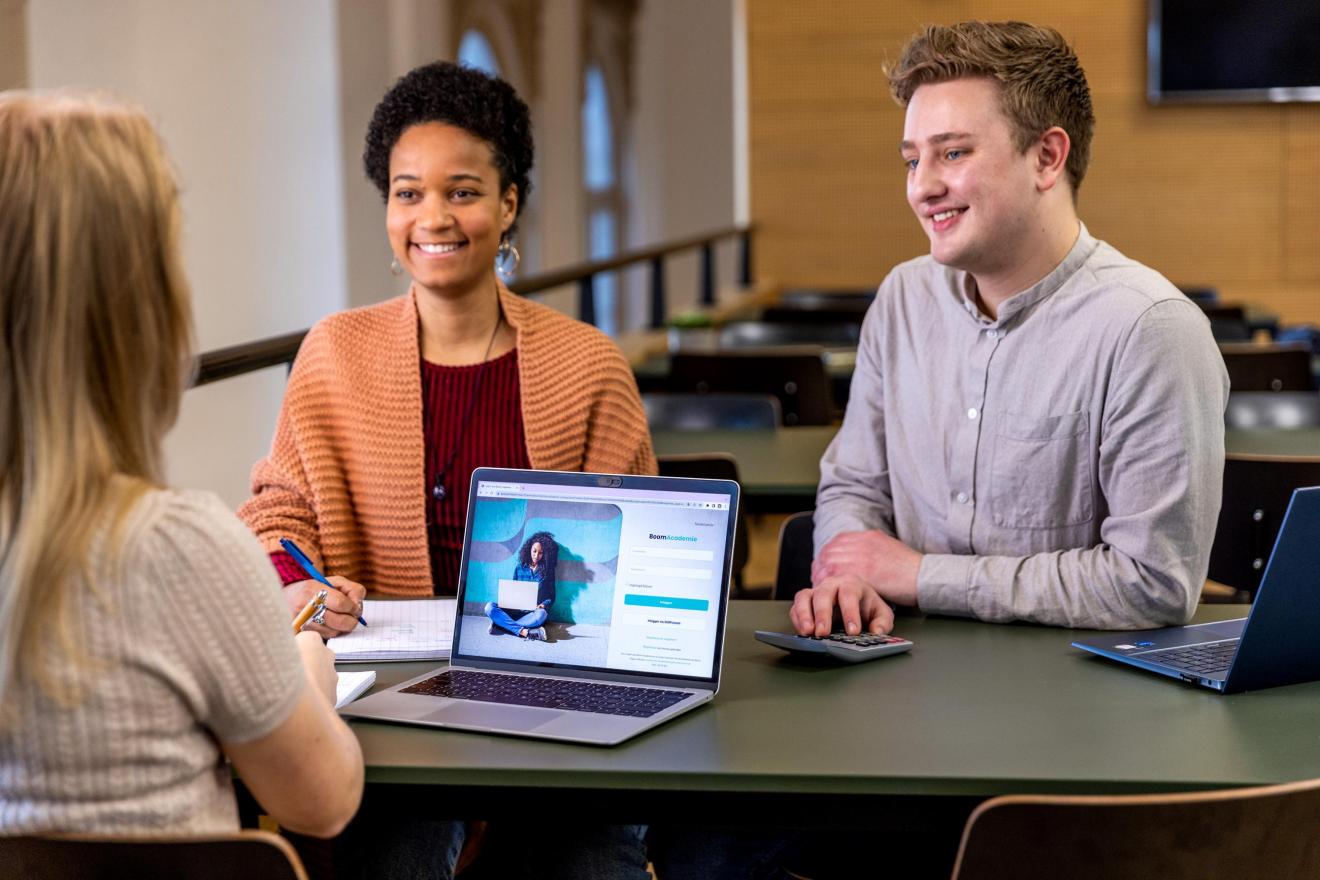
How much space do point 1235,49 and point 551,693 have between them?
782cm

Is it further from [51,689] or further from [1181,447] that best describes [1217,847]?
[51,689]

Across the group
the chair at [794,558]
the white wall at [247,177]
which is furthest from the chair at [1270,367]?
the white wall at [247,177]

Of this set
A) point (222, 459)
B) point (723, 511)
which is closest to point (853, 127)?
point (222, 459)

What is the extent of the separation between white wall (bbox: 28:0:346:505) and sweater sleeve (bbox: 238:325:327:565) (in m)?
3.70

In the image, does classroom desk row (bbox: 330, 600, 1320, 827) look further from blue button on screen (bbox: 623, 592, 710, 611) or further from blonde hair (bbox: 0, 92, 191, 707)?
blonde hair (bbox: 0, 92, 191, 707)

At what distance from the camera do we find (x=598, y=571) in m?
1.55

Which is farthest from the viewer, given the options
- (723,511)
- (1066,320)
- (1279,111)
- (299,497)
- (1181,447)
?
(1279,111)

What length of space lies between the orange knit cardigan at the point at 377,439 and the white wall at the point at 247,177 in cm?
370

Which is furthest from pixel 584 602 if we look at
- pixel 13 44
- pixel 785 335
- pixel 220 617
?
pixel 785 335

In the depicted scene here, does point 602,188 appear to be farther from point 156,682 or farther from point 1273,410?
point 156,682

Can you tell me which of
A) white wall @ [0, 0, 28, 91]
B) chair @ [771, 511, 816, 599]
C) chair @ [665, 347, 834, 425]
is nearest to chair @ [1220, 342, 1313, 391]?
chair @ [665, 347, 834, 425]

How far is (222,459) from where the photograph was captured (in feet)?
19.6

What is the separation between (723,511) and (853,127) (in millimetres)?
7555

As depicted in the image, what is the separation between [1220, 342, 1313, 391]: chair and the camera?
3875mm
